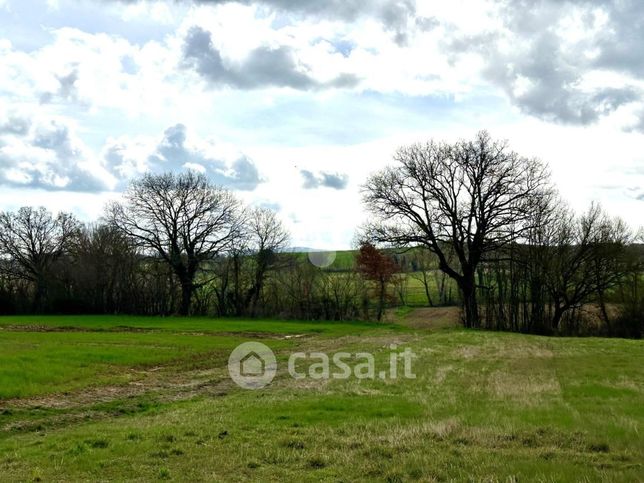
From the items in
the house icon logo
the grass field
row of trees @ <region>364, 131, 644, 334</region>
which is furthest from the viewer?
row of trees @ <region>364, 131, 644, 334</region>

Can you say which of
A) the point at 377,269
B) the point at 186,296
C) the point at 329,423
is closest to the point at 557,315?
the point at 377,269

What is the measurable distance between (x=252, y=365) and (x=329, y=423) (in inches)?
562

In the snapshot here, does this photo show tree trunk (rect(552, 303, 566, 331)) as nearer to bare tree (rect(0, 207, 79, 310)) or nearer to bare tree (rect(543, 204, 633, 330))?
bare tree (rect(543, 204, 633, 330))

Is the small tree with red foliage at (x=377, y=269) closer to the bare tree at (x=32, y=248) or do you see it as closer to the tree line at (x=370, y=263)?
the tree line at (x=370, y=263)

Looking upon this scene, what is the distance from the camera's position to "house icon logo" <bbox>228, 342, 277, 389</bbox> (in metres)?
19.2

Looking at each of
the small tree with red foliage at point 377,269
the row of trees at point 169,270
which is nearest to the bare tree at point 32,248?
the row of trees at point 169,270

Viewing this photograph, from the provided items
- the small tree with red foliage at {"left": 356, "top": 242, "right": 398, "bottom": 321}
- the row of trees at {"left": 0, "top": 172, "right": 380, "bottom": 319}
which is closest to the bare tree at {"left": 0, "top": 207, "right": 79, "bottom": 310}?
the row of trees at {"left": 0, "top": 172, "right": 380, "bottom": 319}

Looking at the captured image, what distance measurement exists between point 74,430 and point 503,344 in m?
25.6

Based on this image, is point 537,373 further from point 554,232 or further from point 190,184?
point 190,184

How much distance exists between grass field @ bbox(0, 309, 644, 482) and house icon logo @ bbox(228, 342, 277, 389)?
0.61 m

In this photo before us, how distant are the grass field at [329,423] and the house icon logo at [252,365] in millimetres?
606

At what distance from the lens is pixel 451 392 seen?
1480 centimetres

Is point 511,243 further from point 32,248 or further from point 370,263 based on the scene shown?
point 32,248

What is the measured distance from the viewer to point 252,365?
988 inches
